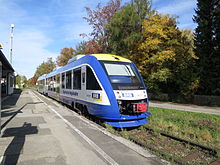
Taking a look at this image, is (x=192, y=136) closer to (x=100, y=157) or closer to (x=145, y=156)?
(x=145, y=156)

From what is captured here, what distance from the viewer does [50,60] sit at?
3307 inches

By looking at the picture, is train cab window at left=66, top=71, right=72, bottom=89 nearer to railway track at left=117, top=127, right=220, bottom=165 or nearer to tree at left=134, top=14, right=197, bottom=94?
railway track at left=117, top=127, right=220, bottom=165

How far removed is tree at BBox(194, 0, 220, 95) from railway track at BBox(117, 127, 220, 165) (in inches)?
741

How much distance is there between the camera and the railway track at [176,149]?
13.7 feet

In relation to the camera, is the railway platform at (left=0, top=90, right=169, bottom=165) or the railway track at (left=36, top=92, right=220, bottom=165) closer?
the railway platform at (left=0, top=90, right=169, bottom=165)

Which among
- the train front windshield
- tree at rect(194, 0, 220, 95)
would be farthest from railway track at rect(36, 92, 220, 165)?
tree at rect(194, 0, 220, 95)

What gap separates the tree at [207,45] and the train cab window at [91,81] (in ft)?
62.8

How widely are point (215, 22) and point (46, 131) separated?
81.7 feet

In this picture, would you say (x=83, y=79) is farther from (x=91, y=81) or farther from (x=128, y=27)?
(x=128, y=27)

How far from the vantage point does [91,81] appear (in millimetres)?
7238

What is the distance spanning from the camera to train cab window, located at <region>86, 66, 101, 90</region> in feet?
22.4

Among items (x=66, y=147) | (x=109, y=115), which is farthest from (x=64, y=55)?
(x=66, y=147)

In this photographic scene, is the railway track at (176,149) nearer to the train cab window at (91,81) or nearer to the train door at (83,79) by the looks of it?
the train cab window at (91,81)

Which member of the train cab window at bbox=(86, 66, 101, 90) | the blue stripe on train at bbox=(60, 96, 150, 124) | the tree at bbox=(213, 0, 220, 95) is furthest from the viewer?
the tree at bbox=(213, 0, 220, 95)
